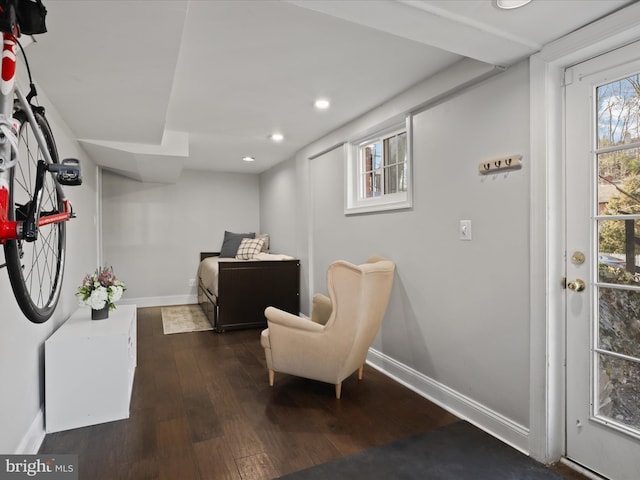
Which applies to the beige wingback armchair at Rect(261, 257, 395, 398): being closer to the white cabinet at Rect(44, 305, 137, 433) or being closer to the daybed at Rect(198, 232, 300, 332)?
the white cabinet at Rect(44, 305, 137, 433)

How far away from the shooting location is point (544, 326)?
183cm

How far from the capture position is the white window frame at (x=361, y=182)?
2.75 m

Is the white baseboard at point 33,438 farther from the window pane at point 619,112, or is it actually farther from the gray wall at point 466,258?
the window pane at point 619,112

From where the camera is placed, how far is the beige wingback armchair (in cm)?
232

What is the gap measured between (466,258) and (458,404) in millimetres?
927

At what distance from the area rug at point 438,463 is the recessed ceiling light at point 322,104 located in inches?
94.9

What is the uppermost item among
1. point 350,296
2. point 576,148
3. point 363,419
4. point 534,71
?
point 534,71

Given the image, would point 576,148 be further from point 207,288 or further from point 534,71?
point 207,288

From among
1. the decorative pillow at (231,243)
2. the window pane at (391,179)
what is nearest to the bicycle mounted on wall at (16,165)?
the window pane at (391,179)

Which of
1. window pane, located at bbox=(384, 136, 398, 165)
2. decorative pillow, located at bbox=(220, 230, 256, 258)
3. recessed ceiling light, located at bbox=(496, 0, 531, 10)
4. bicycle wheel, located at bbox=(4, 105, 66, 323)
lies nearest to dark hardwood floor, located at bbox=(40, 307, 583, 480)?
bicycle wheel, located at bbox=(4, 105, 66, 323)

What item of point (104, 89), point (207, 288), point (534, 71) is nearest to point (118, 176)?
point (207, 288)

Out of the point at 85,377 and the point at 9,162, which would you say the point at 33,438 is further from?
the point at 9,162

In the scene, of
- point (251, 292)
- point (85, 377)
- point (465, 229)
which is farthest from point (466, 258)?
point (251, 292)

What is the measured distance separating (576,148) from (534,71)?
0.44m
